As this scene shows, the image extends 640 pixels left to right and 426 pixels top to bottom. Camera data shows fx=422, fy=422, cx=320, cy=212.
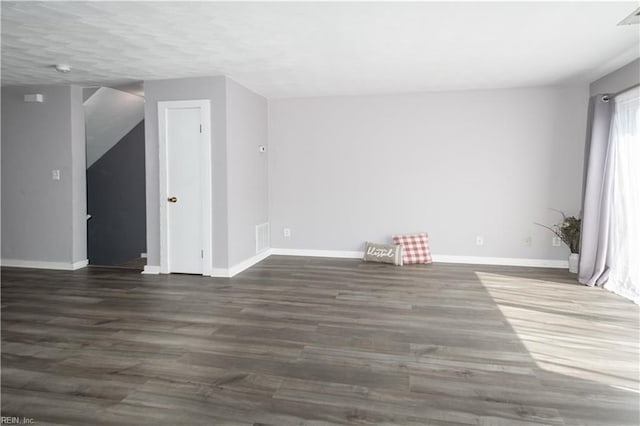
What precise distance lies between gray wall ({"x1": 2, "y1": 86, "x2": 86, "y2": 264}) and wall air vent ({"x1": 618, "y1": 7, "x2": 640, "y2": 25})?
5.87 metres

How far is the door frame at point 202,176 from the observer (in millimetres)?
4941

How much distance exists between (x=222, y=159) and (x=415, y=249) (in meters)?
2.86

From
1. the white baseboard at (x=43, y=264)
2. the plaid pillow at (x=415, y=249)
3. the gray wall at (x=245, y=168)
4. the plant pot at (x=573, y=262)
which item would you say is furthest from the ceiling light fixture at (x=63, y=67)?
the plant pot at (x=573, y=262)

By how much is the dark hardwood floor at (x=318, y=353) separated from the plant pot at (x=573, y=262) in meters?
0.70

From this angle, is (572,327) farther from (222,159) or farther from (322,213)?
(222,159)

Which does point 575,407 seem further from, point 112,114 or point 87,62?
point 112,114

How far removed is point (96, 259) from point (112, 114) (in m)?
2.86

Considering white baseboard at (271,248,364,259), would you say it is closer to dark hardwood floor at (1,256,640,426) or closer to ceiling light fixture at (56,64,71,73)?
dark hardwood floor at (1,256,640,426)

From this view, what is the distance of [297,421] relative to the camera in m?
2.01

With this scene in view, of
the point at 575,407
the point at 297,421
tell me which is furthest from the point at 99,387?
the point at 575,407

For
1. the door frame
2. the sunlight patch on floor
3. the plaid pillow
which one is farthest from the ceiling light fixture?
the sunlight patch on floor

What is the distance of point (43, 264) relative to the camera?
557cm

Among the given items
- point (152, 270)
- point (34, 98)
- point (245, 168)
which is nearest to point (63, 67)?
point (34, 98)

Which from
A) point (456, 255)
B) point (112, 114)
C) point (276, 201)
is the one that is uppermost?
point (112, 114)
